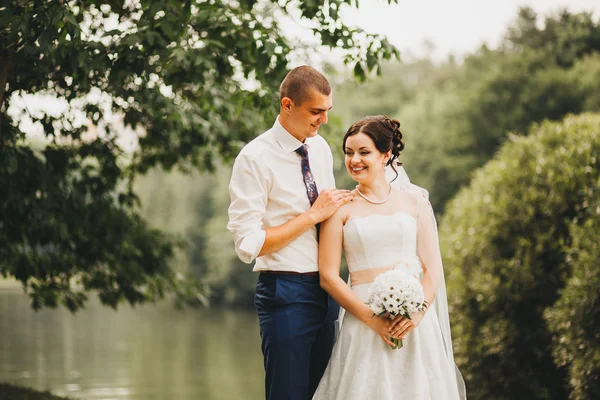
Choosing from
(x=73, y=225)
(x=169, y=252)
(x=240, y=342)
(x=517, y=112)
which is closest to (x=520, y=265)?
(x=169, y=252)

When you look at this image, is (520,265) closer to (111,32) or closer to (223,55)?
(223,55)

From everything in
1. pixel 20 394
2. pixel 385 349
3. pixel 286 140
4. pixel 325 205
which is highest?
pixel 286 140

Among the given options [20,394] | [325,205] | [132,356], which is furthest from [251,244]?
[132,356]

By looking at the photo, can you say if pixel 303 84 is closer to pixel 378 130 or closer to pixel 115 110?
pixel 378 130

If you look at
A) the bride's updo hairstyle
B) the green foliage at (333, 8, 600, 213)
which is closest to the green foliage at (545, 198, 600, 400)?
the bride's updo hairstyle

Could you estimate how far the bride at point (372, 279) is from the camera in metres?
3.72

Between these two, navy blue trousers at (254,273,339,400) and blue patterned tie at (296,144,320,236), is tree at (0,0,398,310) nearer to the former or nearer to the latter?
blue patterned tie at (296,144,320,236)

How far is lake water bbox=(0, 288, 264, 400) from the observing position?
44.7 ft

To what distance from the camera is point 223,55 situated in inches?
230

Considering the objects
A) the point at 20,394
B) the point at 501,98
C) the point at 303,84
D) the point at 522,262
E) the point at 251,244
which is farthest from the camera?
the point at 501,98

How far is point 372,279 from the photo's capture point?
3.86 metres

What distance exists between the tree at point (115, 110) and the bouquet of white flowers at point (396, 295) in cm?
223

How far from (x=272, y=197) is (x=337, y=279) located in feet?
1.65

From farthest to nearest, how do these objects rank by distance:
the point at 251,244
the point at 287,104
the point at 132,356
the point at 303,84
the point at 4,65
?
1. the point at 132,356
2. the point at 4,65
3. the point at 287,104
4. the point at 303,84
5. the point at 251,244
